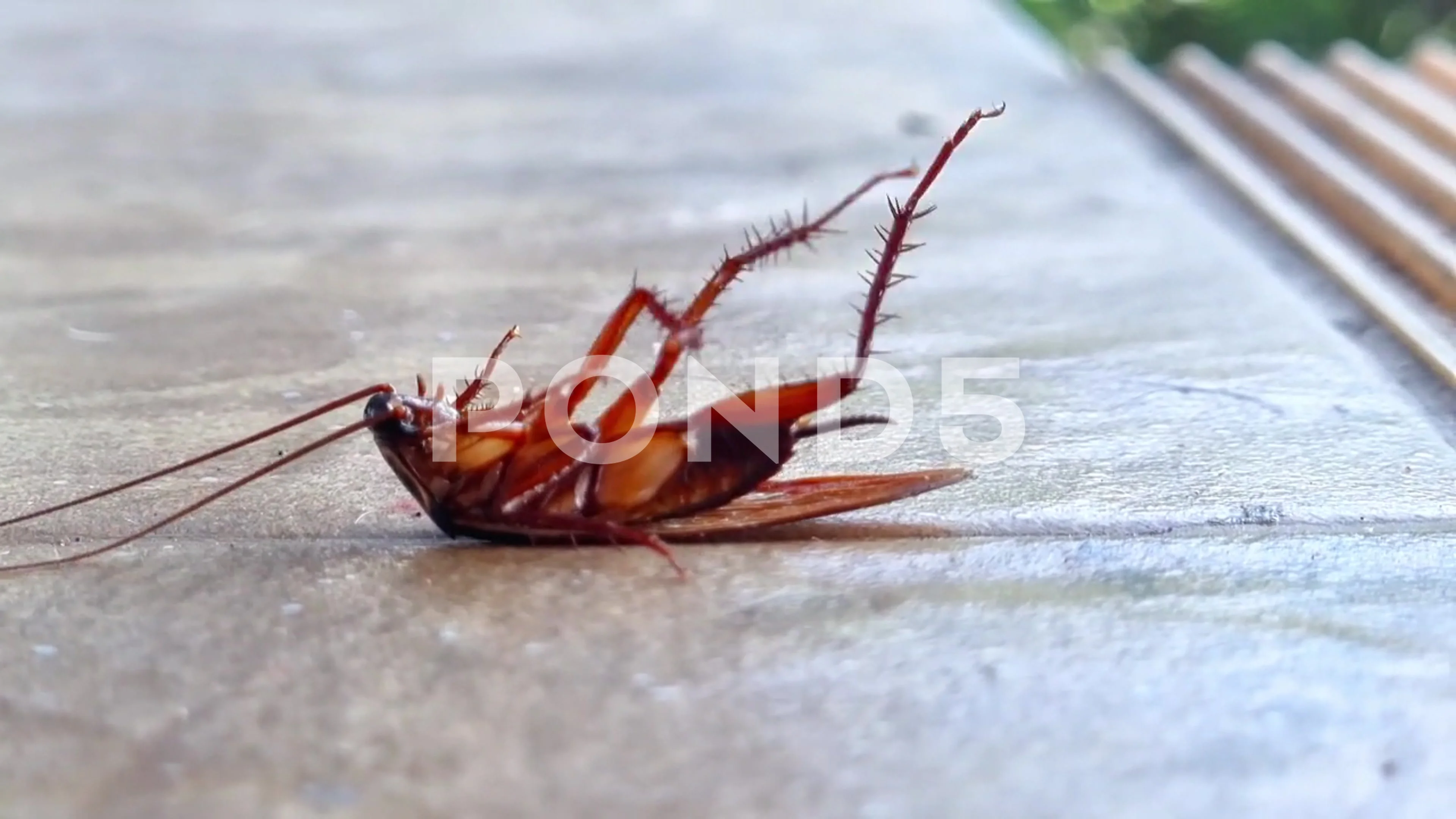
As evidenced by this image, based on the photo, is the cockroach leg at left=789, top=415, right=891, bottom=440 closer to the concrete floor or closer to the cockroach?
the cockroach

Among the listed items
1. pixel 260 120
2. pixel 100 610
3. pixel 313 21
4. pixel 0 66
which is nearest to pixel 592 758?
pixel 100 610

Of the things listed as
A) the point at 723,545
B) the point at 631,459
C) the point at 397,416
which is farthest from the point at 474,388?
the point at 723,545


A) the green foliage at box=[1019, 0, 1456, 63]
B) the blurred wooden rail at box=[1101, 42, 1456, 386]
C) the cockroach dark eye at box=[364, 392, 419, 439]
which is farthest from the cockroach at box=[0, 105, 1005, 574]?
the green foliage at box=[1019, 0, 1456, 63]

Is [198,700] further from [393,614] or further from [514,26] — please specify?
[514,26]

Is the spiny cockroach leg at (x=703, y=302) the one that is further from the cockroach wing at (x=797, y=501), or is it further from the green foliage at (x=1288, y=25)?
the green foliage at (x=1288, y=25)

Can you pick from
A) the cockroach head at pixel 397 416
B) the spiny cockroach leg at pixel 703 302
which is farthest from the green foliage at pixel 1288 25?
the cockroach head at pixel 397 416

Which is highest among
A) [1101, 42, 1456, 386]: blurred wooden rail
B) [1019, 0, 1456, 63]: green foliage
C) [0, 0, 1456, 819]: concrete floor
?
[1019, 0, 1456, 63]: green foliage

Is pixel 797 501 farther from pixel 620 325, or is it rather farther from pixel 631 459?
pixel 620 325
